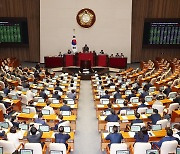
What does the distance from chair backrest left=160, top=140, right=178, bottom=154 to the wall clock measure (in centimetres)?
1801

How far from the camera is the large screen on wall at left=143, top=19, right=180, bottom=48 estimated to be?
2483 cm

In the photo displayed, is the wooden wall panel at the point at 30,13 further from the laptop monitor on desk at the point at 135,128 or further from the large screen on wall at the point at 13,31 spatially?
the laptop monitor on desk at the point at 135,128

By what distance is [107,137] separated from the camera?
8.35m

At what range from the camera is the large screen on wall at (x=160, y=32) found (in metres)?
24.8

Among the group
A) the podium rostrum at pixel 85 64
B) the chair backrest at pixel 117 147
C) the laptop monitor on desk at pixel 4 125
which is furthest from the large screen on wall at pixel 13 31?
the chair backrest at pixel 117 147

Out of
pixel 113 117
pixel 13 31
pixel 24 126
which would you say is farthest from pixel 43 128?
pixel 13 31

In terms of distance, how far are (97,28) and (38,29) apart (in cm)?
510

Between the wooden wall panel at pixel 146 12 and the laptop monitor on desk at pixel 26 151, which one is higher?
the wooden wall panel at pixel 146 12

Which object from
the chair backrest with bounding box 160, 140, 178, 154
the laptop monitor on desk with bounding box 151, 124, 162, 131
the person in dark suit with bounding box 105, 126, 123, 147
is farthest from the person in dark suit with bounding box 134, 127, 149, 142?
the laptop monitor on desk with bounding box 151, 124, 162, 131

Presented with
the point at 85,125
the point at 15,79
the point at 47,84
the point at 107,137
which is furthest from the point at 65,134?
the point at 15,79

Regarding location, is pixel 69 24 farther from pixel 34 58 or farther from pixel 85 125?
pixel 85 125

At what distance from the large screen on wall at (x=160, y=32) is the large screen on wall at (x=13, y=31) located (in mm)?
10312

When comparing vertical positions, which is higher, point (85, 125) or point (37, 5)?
point (37, 5)

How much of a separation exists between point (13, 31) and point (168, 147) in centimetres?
1978
